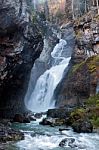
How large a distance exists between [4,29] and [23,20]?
9.14 feet

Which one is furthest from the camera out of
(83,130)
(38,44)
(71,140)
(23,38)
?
(38,44)

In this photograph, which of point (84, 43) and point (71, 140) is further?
point (84, 43)

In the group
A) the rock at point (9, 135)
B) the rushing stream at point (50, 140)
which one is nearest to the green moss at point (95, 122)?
the rushing stream at point (50, 140)

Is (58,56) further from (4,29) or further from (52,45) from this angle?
(4,29)

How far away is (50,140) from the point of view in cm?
2900

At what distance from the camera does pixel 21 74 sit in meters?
49.8

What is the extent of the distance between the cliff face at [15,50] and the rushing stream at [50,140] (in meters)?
9.42

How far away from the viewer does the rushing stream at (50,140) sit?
26.3 metres

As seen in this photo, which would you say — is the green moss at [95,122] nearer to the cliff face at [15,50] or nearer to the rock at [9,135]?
the rock at [9,135]

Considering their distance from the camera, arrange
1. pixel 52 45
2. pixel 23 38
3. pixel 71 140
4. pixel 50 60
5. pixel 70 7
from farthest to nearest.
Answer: pixel 70 7, pixel 52 45, pixel 50 60, pixel 23 38, pixel 71 140

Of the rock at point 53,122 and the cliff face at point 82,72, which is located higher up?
the cliff face at point 82,72

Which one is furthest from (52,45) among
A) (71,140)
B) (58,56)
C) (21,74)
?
(71,140)

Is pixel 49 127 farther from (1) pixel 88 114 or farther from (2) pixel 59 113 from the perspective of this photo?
(2) pixel 59 113

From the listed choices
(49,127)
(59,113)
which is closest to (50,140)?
(49,127)
